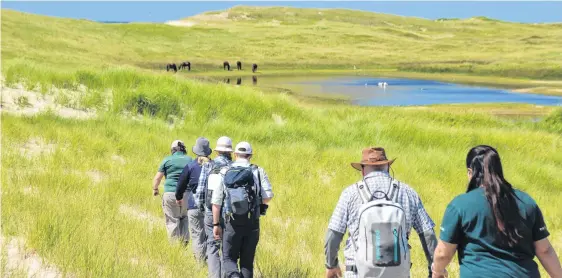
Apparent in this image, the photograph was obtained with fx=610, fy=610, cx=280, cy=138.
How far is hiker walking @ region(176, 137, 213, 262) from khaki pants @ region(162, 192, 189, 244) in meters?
0.56

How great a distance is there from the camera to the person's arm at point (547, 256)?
14.4 feet

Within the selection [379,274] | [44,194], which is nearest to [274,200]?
[44,194]

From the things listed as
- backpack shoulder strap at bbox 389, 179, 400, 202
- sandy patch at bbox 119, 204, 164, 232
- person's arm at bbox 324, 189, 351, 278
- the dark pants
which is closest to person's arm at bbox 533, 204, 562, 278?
backpack shoulder strap at bbox 389, 179, 400, 202

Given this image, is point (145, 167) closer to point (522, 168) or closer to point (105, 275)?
point (105, 275)

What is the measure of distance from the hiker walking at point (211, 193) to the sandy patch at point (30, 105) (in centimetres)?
1221

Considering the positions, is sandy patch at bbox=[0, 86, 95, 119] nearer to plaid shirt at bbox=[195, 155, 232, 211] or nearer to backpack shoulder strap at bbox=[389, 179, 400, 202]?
plaid shirt at bbox=[195, 155, 232, 211]

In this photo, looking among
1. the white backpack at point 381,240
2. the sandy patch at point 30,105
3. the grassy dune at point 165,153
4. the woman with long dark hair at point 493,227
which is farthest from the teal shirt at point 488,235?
the sandy patch at point 30,105

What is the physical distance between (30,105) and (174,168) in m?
12.3

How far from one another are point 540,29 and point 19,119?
17134 centimetres

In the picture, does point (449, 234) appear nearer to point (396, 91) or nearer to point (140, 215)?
point (140, 215)

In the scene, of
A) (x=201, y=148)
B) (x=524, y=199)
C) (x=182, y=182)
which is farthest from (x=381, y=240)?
(x=182, y=182)

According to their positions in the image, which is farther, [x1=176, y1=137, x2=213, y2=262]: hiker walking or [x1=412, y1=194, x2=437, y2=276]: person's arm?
[x1=176, y1=137, x2=213, y2=262]: hiker walking

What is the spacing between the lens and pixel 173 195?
349 inches

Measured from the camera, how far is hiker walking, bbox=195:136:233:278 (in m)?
7.05
